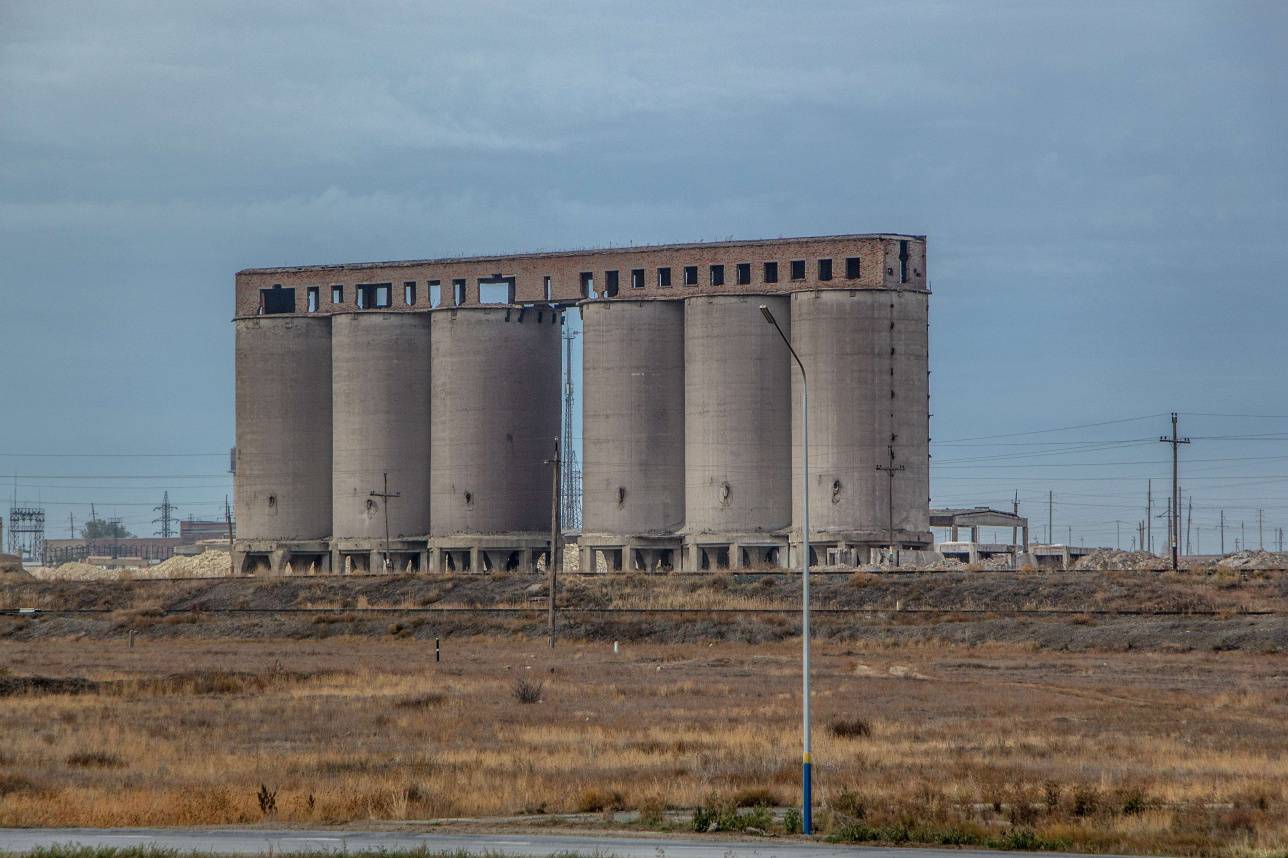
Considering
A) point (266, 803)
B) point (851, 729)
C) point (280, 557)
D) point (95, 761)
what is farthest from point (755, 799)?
point (280, 557)

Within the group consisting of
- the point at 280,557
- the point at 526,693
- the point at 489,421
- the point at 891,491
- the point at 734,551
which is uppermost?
the point at 489,421

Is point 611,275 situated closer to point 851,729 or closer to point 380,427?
point 380,427

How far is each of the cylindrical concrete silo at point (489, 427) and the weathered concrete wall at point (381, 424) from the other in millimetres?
2238

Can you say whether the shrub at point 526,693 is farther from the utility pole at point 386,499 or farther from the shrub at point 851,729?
the utility pole at point 386,499

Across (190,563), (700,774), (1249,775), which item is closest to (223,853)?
(700,774)

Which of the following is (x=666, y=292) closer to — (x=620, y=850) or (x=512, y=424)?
(x=512, y=424)

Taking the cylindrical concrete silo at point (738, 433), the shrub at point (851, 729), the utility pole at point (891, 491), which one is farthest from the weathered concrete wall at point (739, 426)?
the shrub at point (851, 729)

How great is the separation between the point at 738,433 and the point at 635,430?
20.4 feet

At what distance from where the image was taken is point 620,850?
74.9 ft

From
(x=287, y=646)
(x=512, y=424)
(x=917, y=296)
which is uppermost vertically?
(x=917, y=296)

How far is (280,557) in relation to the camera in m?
109

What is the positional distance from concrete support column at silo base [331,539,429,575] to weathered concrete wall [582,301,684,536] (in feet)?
39.6

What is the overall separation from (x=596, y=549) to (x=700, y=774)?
68392mm

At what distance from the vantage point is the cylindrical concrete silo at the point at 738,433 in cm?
9538
